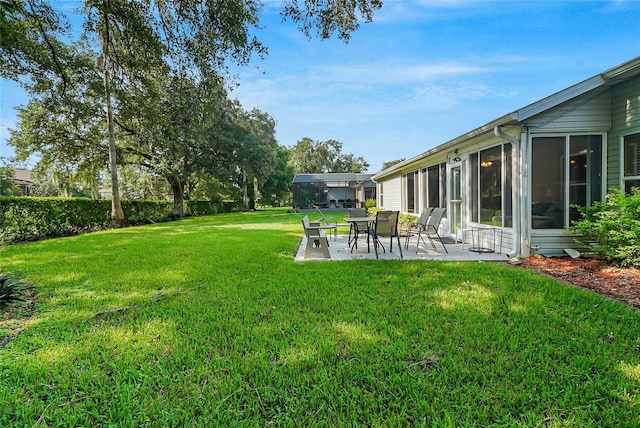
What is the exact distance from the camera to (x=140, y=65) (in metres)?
7.00

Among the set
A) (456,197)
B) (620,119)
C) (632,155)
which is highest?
(620,119)

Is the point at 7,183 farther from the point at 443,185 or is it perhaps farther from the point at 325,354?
the point at 325,354

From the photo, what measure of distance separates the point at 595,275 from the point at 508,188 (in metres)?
2.15

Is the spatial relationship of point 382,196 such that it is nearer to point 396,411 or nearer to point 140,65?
point 140,65

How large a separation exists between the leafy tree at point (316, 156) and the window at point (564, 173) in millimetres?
46621

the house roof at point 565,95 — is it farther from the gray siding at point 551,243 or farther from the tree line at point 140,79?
the tree line at point 140,79

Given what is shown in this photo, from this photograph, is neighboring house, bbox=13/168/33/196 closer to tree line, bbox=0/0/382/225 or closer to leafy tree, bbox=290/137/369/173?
tree line, bbox=0/0/382/225

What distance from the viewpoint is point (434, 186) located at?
9.86 meters

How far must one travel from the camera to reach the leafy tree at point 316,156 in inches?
2036

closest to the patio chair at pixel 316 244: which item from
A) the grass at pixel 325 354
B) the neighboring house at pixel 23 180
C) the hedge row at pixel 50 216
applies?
the grass at pixel 325 354

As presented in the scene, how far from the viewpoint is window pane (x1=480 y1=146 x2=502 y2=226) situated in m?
6.45

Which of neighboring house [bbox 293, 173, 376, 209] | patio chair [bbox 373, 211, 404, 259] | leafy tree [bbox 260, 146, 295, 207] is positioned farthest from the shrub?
leafy tree [bbox 260, 146, 295, 207]

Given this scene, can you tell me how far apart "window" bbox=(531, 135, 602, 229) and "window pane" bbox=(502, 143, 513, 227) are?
0.41 m

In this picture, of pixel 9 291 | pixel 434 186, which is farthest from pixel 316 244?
pixel 434 186
